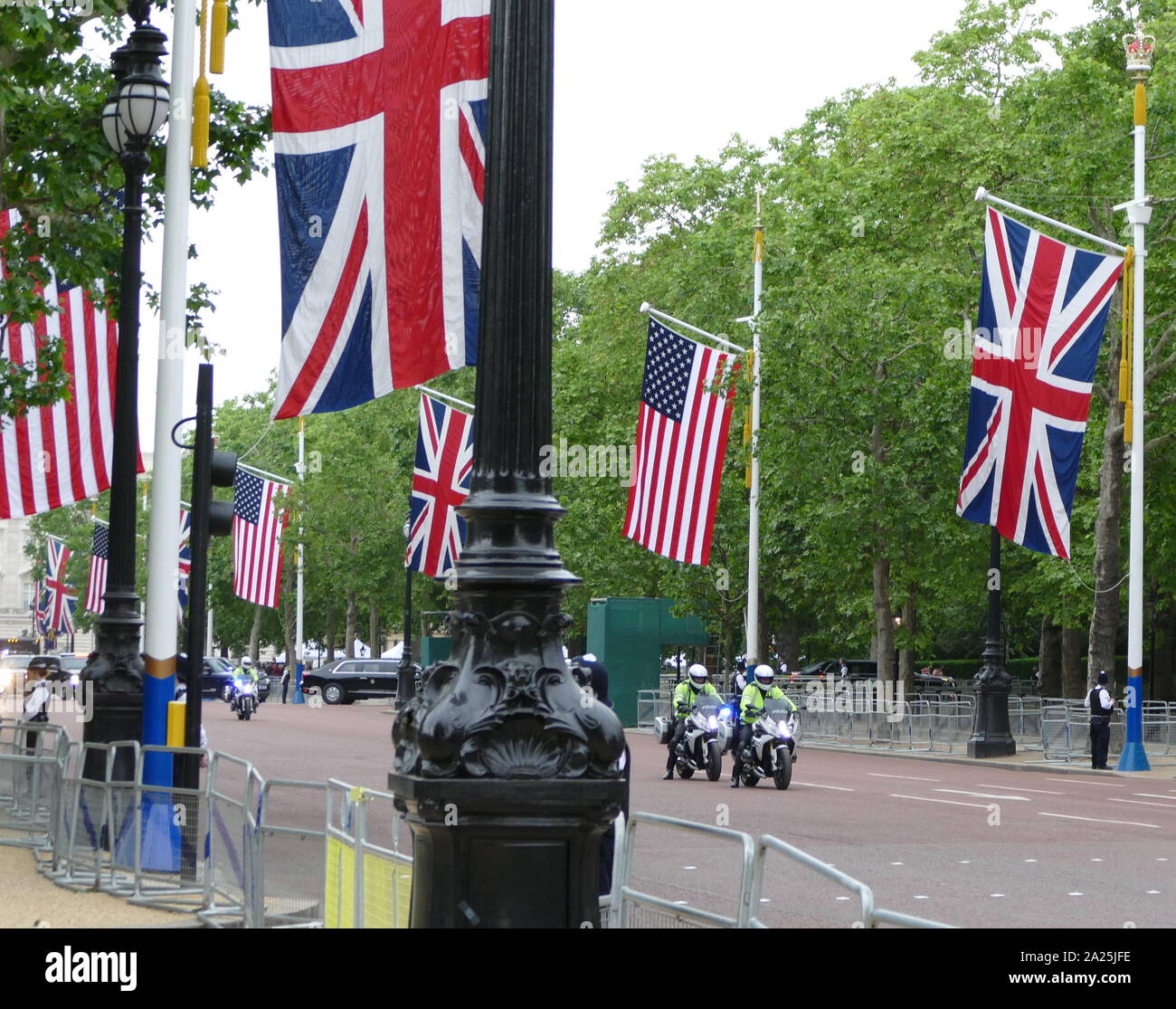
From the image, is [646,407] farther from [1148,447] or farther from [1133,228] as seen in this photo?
[1148,447]

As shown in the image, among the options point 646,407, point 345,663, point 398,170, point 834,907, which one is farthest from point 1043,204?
point 345,663

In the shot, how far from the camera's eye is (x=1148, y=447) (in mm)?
36250

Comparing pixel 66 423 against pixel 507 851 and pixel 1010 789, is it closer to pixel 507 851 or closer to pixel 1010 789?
pixel 1010 789

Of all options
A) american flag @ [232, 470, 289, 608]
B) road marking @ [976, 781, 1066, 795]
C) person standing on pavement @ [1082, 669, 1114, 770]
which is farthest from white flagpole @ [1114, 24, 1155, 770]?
american flag @ [232, 470, 289, 608]

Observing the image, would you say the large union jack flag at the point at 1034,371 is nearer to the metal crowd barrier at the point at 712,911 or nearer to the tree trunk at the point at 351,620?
the metal crowd barrier at the point at 712,911

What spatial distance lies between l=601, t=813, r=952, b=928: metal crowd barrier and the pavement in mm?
75

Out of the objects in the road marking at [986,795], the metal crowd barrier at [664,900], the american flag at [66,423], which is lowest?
the road marking at [986,795]

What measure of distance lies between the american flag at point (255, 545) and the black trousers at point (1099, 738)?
1937cm

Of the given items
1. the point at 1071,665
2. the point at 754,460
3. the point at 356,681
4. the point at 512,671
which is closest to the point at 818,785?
the point at 754,460

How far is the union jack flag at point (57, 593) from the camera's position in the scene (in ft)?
209

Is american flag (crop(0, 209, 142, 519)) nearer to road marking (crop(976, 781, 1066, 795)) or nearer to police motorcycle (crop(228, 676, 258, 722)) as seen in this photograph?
road marking (crop(976, 781, 1066, 795))

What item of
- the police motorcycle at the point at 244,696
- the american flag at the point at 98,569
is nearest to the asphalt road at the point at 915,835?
the american flag at the point at 98,569

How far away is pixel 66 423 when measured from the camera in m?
20.9
